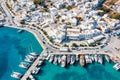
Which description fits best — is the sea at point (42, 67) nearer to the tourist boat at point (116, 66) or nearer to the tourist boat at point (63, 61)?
the tourist boat at point (116, 66)

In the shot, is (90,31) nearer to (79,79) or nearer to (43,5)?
(79,79)

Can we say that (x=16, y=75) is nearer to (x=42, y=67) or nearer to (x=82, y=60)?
(x=42, y=67)

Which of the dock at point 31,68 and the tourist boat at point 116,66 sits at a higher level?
the dock at point 31,68

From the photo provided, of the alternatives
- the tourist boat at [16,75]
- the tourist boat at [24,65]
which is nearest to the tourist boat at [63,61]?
the tourist boat at [24,65]

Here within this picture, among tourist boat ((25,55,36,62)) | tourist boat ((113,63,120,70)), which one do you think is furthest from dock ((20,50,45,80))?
tourist boat ((113,63,120,70))

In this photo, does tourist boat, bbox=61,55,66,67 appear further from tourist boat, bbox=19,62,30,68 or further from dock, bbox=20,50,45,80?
tourist boat, bbox=19,62,30,68

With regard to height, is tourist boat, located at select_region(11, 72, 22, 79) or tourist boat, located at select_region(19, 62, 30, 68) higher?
tourist boat, located at select_region(19, 62, 30, 68)

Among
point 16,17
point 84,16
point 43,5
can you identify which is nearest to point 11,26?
point 16,17
